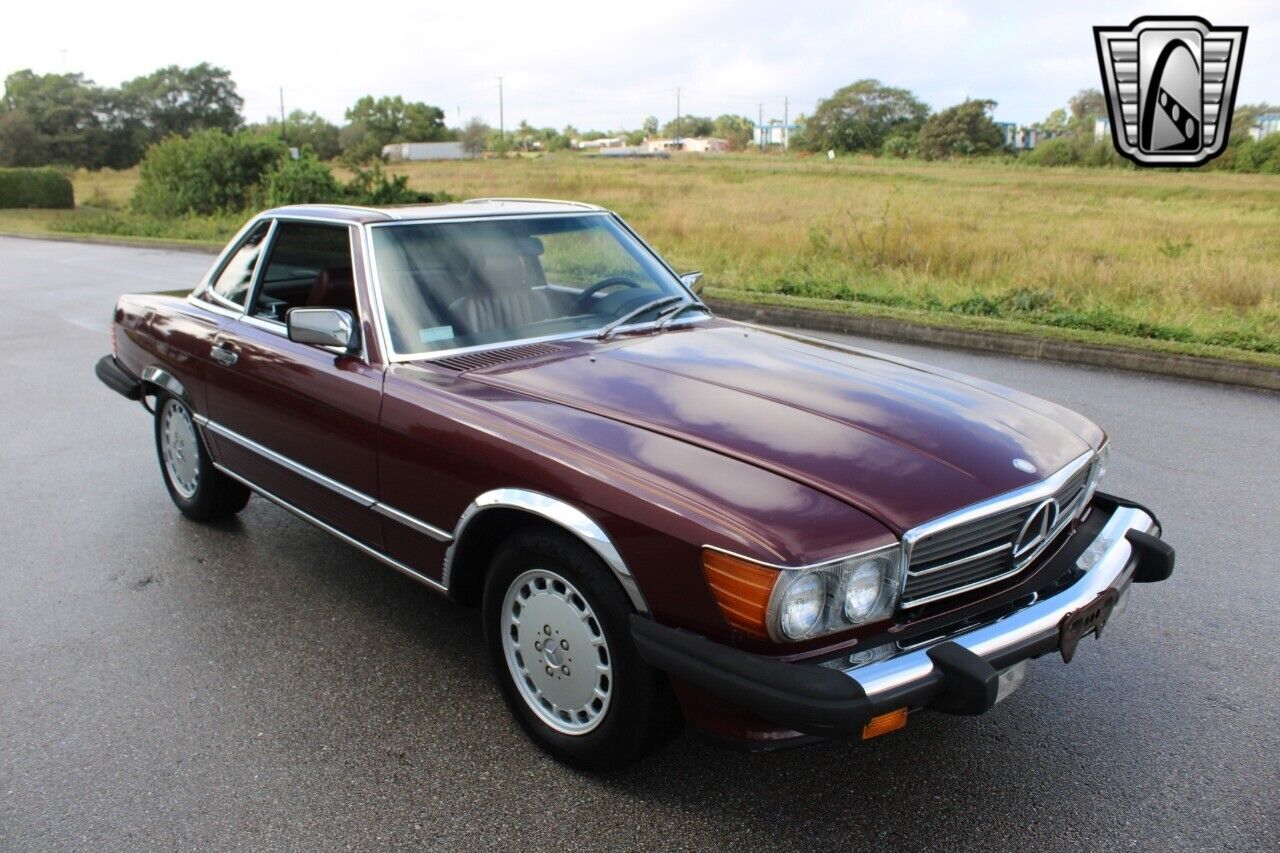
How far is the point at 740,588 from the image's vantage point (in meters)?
2.40

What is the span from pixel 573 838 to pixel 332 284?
2.54 metres

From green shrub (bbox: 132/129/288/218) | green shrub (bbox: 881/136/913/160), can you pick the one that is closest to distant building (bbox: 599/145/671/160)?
green shrub (bbox: 881/136/913/160)

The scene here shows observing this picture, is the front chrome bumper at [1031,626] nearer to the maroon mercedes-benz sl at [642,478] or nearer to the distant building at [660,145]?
the maroon mercedes-benz sl at [642,478]

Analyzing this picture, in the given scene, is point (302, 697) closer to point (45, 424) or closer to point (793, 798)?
point (793, 798)

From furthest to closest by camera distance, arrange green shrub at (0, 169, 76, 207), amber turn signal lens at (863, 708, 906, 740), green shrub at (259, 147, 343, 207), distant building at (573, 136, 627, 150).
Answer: distant building at (573, 136, 627, 150) → green shrub at (0, 169, 76, 207) → green shrub at (259, 147, 343, 207) → amber turn signal lens at (863, 708, 906, 740)

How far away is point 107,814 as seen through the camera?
9.26ft

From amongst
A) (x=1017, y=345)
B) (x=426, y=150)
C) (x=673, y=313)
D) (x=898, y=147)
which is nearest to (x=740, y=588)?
(x=673, y=313)

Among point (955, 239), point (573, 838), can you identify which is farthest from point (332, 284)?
point (955, 239)

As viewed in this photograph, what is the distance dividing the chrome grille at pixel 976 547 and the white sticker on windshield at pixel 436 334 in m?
1.96

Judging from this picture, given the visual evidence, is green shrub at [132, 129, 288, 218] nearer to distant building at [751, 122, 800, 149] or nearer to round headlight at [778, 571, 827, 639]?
round headlight at [778, 571, 827, 639]

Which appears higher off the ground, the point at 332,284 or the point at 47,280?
the point at 332,284

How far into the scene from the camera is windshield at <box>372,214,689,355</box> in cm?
374

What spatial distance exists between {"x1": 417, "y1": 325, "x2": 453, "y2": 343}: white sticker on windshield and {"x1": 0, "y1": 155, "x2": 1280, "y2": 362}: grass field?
764 centimetres

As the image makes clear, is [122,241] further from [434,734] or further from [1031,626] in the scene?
[1031,626]
